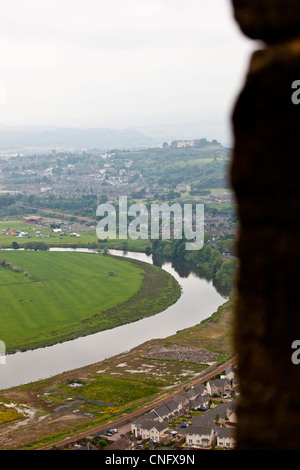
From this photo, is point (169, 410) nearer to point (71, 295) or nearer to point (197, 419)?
point (197, 419)

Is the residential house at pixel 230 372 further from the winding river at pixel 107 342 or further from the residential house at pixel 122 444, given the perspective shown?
the residential house at pixel 122 444

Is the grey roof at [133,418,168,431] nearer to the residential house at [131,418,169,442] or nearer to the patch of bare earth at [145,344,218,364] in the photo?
the residential house at [131,418,169,442]

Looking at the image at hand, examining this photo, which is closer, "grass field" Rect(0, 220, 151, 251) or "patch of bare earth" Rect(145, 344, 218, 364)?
"patch of bare earth" Rect(145, 344, 218, 364)

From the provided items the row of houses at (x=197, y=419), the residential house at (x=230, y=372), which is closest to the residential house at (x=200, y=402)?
the row of houses at (x=197, y=419)

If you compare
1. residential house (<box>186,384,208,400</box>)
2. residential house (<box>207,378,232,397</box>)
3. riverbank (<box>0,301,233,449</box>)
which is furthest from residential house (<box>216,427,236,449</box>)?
residential house (<box>207,378,232,397</box>)

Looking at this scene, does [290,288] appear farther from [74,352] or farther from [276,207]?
[74,352]

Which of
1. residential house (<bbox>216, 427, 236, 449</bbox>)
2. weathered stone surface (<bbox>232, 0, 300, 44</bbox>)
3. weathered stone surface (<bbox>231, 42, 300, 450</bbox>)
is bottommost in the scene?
residential house (<bbox>216, 427, 236, 449</bbox>)

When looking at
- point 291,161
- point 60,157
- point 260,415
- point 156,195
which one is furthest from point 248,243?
point 60,157

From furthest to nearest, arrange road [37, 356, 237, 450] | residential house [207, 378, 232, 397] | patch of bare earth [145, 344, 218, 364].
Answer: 1. patch of bare earth [145, 344, 218, 364]
2. residential house [207, 378, 232, 397]
3. road [37, 356, 237, 450]
